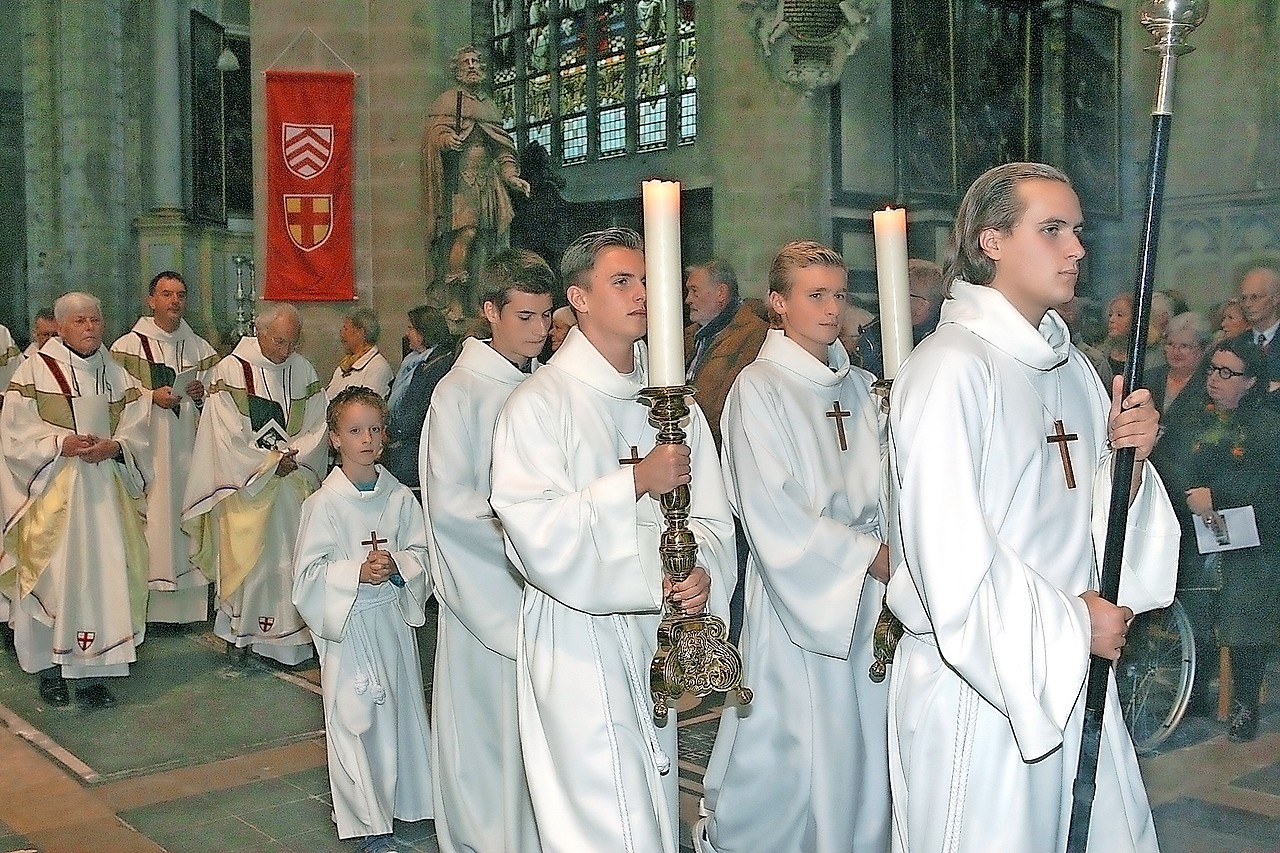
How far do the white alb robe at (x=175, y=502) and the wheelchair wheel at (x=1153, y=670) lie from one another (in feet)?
19.7

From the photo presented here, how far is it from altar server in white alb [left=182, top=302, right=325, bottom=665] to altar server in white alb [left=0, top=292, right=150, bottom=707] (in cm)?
69

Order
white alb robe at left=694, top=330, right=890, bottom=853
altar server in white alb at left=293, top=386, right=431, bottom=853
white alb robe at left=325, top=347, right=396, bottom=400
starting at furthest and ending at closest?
white alb robe at left=325, top=347, right=396, bottom=400 < altar server in white alb at left=293, top=386, right=431, bottom=853 < white alb robe at left=694, top=330, right=890, bottom=853

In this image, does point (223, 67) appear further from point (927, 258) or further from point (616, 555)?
point (616, 555)

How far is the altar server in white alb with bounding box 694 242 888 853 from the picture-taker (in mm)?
4457

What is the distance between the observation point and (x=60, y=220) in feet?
41.6

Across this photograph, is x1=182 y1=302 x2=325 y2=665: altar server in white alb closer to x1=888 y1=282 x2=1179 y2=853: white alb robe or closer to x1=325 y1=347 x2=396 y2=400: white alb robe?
x1=325 y1=347 x2=396 y2=400: white alb robe

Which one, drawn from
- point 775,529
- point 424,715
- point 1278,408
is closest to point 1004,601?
point 775,529

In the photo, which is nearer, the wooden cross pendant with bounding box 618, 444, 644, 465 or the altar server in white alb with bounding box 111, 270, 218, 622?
the wooden cross pendant with bounding box 618, 444, 644, 465

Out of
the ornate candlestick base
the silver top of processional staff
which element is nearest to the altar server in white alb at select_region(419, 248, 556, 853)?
the ornate candlestick base

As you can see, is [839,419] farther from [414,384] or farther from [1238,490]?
[414,384]

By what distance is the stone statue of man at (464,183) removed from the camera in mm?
11914

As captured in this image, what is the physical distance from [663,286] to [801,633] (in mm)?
1857

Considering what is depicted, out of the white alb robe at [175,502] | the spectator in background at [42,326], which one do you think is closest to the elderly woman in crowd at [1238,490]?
the white alb robe at [175,502]

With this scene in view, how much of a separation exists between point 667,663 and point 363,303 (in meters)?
9.37
